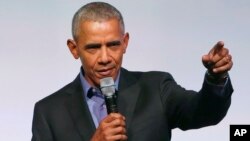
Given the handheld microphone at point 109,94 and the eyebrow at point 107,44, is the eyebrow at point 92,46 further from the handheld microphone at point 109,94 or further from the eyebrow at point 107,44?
the handheld microphone at point 109,94

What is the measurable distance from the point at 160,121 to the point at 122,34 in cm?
33

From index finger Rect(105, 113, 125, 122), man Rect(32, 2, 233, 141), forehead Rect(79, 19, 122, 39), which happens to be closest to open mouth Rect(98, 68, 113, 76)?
man Rect(32, 2, 233, 141)

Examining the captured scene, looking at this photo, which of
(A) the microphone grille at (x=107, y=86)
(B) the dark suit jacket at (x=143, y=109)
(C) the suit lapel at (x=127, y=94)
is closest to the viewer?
(A) the microphone grille at (x=107, y=86)

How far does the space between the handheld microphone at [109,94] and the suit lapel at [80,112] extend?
0.25 meters

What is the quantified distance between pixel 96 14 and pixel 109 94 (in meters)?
0.37

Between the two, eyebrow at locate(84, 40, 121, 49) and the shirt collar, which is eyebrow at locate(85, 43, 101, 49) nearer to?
eyebrow at locate(84, 40, 121, 49)

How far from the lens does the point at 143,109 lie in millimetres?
1890

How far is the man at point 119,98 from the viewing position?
178cm

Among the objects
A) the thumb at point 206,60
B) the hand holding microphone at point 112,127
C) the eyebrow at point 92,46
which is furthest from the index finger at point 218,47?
the eyebrow at point 92,46

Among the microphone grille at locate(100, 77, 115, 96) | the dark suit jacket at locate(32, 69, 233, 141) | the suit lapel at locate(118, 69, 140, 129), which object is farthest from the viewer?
the suit lapel at locate(118, 69, 140, 129)

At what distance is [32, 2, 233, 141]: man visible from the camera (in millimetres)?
1778

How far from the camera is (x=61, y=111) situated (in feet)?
6.39

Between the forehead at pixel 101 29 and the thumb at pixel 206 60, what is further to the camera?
the forehead at pixel 101 29

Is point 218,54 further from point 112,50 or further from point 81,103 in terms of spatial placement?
point 81,103
